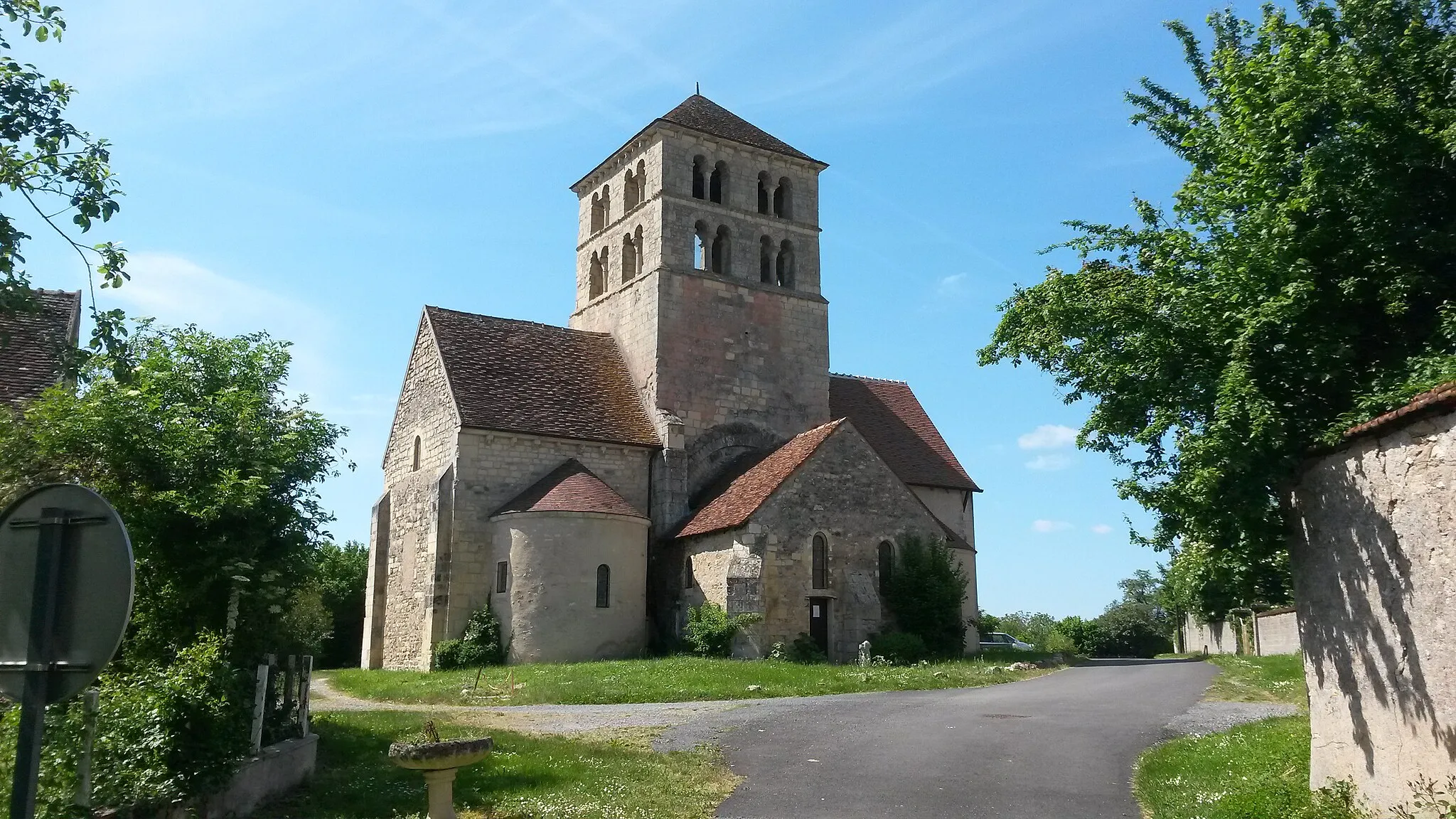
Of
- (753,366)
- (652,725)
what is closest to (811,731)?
(652,725)

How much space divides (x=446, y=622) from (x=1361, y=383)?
2505 cm

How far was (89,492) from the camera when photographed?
15.2ft

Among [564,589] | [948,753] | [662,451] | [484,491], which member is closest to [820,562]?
[662,451]

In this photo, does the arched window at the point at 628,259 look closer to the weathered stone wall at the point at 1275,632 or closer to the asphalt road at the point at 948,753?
the asphalt road at the point at 948,753

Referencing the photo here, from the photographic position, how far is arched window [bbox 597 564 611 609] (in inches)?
1151

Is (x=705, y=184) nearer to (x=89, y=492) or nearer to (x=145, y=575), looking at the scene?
(x=145, y=575)

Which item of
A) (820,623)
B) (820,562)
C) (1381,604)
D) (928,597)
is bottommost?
(820,623)

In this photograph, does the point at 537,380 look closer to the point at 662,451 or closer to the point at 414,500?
the point at 662,451

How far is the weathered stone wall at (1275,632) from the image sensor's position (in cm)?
3219

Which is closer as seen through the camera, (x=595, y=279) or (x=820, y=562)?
(x=820, y=562)

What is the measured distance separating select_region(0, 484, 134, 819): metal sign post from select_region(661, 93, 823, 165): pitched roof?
3257cm

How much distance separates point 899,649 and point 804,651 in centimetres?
251

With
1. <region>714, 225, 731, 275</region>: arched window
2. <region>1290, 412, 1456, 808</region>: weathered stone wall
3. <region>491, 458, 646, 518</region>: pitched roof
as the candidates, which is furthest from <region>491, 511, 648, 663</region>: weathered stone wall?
<region>1290, 412, 1456, 808</region>: weathered stone wall

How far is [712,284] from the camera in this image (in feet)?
116
